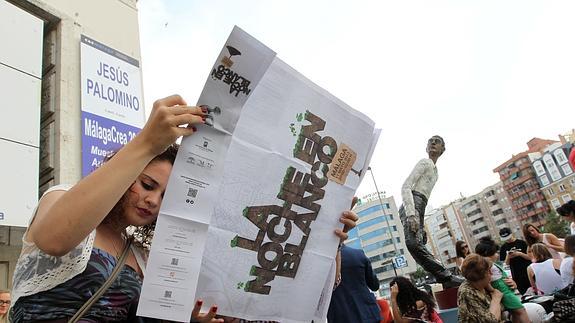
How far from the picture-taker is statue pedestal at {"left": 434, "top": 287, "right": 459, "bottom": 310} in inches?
150

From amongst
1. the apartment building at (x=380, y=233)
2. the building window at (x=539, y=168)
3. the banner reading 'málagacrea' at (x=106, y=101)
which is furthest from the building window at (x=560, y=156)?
the banner reading 'málagacrea' at (x=106, y=101)

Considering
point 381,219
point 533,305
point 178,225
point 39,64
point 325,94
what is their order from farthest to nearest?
point 381,219 < point 39,64 < point 533,305 < point 325,94 < point 178,225

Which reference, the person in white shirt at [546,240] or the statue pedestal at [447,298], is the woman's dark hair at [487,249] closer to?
the statue pedestal at [447,298]

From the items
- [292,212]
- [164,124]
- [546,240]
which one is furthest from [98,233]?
[546,240]

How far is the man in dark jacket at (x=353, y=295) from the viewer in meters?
2.36

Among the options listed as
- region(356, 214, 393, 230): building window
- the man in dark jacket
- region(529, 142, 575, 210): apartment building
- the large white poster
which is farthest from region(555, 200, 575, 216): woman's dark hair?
region(529, 142, 575, 210): apartment building

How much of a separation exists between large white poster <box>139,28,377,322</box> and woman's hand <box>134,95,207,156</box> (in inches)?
3.3

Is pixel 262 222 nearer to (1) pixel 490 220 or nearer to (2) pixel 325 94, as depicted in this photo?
(2) pixel 325 94

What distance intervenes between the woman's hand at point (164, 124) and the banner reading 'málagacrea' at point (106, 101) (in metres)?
6.93

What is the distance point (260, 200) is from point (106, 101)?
298 inches

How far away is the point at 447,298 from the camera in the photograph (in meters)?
3.86

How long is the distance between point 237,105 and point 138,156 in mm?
298

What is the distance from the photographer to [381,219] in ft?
207

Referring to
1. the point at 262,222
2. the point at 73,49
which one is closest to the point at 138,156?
the point at 262,222
